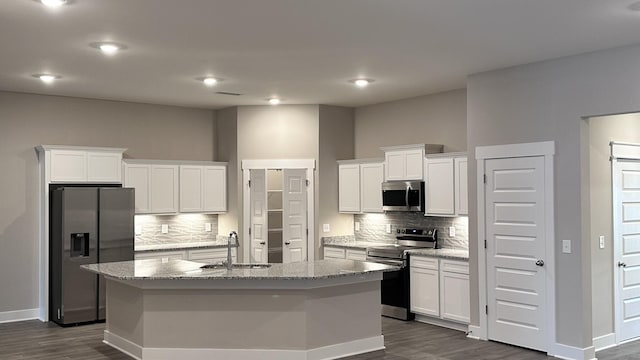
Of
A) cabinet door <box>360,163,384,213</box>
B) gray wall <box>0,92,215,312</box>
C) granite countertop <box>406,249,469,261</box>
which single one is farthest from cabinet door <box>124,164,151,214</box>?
granite countertop <box>406,249,469,261</box>

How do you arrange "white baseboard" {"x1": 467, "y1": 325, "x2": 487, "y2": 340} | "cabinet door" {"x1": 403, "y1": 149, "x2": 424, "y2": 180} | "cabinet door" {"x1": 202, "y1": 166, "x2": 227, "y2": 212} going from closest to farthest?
"white baseboard" {"x1": 467, "y1": 325, "x2": 487, "y2": 340} → "cabinet door" {"x1": 403, "y1": 149, "x2": 424, "y2": 180} → "cabinet door" {"x1": 202, "y1": 166, "x2": 227, "y2": 212}

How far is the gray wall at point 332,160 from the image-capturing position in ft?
31.1

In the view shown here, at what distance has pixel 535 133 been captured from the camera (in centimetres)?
651

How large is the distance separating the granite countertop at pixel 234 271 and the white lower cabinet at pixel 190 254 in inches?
73.3

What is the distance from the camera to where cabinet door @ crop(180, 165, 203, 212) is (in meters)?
9.35

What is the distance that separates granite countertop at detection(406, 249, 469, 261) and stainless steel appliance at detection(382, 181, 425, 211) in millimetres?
593

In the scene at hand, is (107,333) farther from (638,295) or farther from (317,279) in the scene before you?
(638,295)

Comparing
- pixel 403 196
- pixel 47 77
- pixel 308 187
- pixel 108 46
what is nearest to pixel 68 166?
pixel 47 77

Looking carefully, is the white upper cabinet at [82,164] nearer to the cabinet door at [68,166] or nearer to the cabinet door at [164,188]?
the cabinet door at [68,166]

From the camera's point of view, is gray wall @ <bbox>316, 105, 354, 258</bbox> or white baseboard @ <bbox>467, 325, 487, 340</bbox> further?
gray wall @ <bbox>316, 105, 354, 258</bbox>

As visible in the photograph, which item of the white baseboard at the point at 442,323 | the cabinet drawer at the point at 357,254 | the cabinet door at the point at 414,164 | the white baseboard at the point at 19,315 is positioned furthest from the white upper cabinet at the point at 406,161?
the white baseboard at the point at 19,315

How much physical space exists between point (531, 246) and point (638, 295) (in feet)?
4.94

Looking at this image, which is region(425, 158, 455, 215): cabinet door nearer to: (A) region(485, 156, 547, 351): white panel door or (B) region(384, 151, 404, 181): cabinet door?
(B) region(384, 151, 404, 181): cabinet door

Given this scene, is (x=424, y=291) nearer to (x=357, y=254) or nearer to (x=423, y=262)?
(x=423, y=262)
